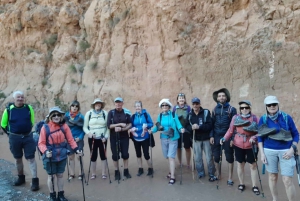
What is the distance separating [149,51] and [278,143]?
377 inches

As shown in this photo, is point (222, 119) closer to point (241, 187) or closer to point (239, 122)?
point (239, 122)

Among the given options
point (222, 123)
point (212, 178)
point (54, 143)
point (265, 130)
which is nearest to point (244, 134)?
point (222, 123)

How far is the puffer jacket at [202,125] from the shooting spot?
19.7ft

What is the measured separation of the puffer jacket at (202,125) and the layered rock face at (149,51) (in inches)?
219

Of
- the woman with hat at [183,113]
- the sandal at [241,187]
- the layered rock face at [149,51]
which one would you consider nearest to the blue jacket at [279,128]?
the sandal at [241,187]

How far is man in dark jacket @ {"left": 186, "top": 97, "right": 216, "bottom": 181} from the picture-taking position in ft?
19.8

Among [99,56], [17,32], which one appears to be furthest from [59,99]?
[17,32]

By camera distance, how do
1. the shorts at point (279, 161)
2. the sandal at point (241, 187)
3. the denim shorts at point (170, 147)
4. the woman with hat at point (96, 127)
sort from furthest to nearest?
the woman with hat at point (96, 127) < the denim shorts at point (170, 147) < the sandal at point (241, 187) < the shorts at point (279, 161)

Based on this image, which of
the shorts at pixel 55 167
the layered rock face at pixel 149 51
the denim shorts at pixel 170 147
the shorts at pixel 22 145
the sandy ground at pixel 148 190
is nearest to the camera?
the shorts at pixel 55 167

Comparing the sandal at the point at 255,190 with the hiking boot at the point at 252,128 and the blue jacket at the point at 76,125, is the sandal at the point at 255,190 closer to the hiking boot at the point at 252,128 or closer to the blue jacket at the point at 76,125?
the hiking boot at the point at 252,128

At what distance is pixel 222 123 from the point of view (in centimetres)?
584

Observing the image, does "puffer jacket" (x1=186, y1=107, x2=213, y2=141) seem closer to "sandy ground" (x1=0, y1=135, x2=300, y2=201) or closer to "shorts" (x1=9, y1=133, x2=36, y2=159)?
"sandy ground" (x1=0, y1=135, x2=300, y2=201)

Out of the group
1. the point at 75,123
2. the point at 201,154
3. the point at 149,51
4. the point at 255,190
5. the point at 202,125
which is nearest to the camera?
the point at 255,190

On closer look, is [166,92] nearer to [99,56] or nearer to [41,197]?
[99,56]
